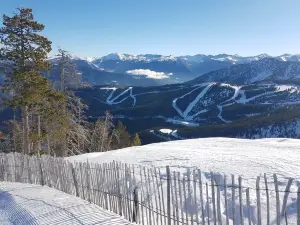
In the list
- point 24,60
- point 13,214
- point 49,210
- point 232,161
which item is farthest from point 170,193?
point 24,60

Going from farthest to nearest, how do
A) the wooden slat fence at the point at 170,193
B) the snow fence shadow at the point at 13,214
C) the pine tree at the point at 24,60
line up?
the pine tree at the point at 24,60 → the snow fence shadow at the point at 13,214 → the wooden slat fence at the point at 170,193

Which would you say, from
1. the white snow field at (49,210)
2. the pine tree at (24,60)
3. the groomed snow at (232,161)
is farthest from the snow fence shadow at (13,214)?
the pine tree at (24,60)

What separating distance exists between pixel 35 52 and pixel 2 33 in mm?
2503

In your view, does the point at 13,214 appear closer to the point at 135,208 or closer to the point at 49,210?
the point at 49,210

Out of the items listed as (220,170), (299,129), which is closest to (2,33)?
(220,170)

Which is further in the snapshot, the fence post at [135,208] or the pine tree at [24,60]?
the pine tree at [24,60]

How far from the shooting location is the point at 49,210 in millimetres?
10586

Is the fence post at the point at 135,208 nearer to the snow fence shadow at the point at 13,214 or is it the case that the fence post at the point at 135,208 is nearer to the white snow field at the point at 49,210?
the white snow field at the point at 49,210

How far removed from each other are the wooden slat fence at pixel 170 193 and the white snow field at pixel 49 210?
43 cm

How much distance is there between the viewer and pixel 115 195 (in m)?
10.0

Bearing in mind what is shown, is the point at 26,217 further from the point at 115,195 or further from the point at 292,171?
the point at 292,171

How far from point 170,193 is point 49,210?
429 centimetres

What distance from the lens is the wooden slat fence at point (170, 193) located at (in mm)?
6934

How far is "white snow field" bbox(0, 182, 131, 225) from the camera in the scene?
941 centimetres
